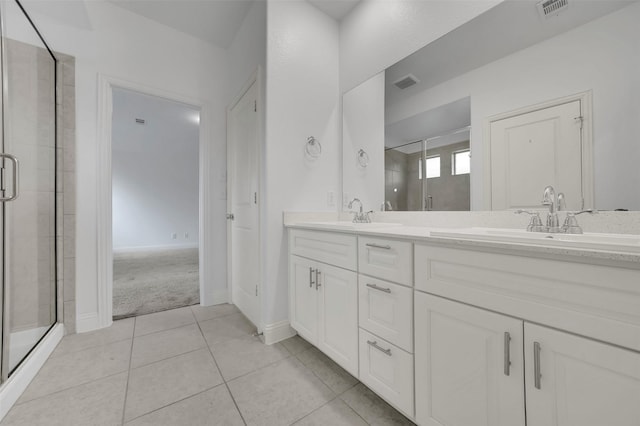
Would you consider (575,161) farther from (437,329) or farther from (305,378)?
(305,378)

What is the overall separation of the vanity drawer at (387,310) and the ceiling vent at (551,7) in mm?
1371

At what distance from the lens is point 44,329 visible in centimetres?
164

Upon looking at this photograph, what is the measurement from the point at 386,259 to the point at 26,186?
2.21m

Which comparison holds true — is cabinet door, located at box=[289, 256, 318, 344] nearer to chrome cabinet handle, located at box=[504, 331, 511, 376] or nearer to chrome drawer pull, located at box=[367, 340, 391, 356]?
chrome drawer pull, located at box=[367, 340, 391, 356]

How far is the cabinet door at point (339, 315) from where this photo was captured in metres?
1.25

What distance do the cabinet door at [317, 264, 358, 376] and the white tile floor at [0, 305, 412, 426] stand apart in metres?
0.17

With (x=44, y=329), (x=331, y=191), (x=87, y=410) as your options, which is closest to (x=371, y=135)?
(x=331, y=191)

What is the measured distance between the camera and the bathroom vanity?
59 centimetres

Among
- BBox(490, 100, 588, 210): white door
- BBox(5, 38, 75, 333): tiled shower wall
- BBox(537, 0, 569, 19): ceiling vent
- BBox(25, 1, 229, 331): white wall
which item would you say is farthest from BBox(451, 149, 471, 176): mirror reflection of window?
BBox(5, 38, 75, 333): tiled shower wall

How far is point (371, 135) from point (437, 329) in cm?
149

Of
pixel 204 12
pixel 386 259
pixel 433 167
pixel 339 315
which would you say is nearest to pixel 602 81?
pixel 433 167

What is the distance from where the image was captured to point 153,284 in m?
3.12

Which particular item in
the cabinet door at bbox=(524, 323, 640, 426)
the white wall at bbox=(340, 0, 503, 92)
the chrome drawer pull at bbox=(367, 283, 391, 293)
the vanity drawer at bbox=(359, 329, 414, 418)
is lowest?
the vanity drawer at bbox=(359, 329, 414, 418)

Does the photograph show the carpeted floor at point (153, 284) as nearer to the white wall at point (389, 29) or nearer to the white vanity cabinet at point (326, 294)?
the white vanity cabinet at point (326, 294)
